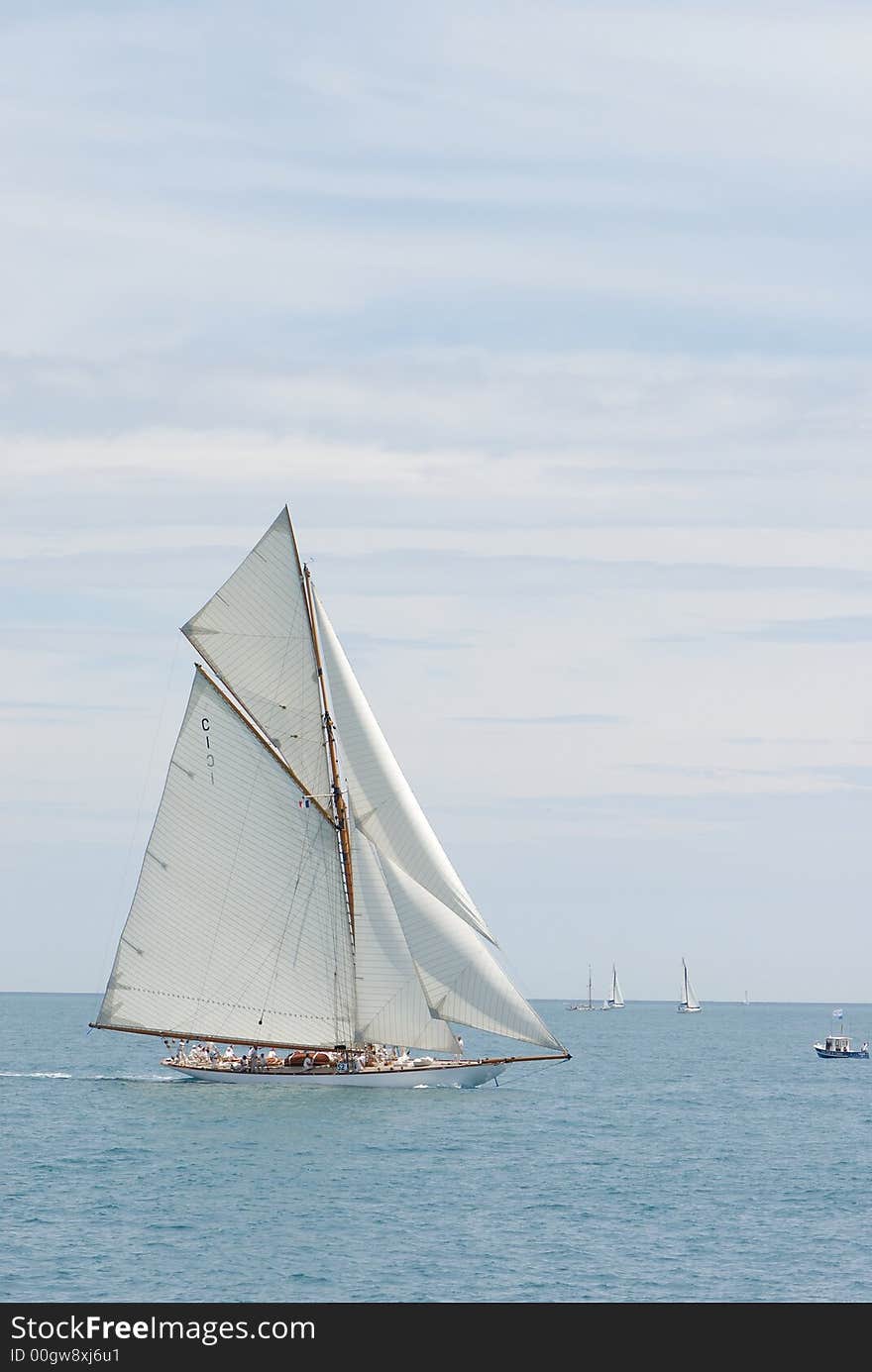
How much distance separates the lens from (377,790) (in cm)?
7150

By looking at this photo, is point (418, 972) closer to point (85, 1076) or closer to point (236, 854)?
point (236, 854)

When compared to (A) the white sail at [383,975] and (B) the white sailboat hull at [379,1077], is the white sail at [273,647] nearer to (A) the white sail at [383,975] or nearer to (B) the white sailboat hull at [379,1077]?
(A) the white sail at [383,975]

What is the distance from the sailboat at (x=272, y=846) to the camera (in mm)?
71875

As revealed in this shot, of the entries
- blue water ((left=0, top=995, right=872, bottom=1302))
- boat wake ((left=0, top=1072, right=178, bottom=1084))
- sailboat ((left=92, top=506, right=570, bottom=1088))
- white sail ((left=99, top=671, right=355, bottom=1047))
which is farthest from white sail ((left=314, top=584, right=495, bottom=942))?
boat wake ((left=0, top=1072, right=178, bottom=1084))

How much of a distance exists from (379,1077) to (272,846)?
33.9ft

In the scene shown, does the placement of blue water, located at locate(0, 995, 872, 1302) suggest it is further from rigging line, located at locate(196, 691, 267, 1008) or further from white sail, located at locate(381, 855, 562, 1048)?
rigging line, located at locate(196, 691, 267, 1008)

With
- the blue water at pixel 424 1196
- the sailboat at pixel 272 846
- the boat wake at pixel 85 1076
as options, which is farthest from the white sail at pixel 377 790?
the boat wake at pixel 85 1076

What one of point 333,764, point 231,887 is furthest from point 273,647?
point 231,887

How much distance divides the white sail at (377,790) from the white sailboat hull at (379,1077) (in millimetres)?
9370

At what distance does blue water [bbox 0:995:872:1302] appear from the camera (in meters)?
40.6

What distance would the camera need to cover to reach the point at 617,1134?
72.1 metres

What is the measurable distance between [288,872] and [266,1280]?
111 feet

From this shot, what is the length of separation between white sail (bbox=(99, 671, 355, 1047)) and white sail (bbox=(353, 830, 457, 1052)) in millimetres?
999
